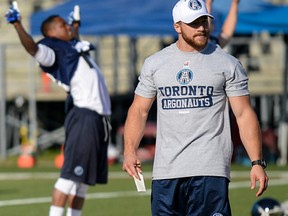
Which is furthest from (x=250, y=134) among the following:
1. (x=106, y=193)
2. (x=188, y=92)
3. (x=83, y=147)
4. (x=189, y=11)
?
(x=106, y=193)

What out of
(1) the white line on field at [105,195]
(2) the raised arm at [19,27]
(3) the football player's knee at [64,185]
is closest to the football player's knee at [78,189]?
(3) the football player's knee at [64,185]

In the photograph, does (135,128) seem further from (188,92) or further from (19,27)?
(19,27)

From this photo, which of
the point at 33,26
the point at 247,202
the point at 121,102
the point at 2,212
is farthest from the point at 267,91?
the point at 2,212

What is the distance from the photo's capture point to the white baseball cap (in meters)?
7.83

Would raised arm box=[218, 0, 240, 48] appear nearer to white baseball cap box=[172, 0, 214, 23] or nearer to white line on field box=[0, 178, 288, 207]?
white baseball cap box=[172, 0, 214, 23]

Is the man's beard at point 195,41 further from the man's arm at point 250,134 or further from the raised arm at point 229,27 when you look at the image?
the raised arm at point 229,27

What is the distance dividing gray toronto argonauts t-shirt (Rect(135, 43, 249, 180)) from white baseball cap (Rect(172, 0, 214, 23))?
0.25m

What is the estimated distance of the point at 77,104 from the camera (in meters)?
11.7

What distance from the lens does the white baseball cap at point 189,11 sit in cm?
783

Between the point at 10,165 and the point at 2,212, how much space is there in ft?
31.2

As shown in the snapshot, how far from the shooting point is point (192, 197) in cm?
786

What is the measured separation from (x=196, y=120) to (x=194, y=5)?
0.81 meters

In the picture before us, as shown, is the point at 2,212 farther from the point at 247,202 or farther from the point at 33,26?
the point at 33,26

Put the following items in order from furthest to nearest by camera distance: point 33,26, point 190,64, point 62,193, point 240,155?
point 240,155 < point 33,26 < point 62,193 < point 190,64
